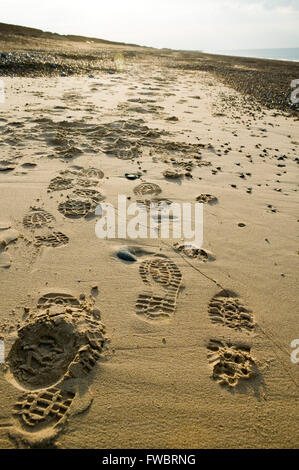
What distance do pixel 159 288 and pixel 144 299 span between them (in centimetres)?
17

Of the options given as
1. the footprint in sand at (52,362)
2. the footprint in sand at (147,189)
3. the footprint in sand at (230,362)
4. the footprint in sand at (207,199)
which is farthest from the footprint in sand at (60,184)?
the footprint in sand at (230,362)

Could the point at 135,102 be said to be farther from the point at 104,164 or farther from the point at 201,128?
the point at 104,164

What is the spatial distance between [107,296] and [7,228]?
1328 millimetres

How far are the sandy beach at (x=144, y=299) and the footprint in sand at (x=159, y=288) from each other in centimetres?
1


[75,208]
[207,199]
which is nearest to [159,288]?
[75,208]

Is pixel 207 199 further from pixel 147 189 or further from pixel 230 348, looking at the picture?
pixel 230 348

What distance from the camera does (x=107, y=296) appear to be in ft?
7.64

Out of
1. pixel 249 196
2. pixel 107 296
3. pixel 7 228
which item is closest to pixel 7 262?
pixel 7 228

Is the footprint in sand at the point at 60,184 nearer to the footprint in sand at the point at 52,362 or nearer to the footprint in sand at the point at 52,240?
the footprint in sand at the point at 52,240

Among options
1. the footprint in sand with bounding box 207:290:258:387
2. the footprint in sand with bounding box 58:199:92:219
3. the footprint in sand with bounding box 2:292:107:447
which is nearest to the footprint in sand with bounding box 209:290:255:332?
the footprint in sand with bounding box 207:290:258:387

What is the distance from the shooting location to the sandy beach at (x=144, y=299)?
1630mm

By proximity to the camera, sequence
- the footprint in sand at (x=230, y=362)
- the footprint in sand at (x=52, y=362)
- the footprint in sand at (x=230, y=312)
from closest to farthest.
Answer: the footprint in sand at (x=52, y=362) → the footprint in sand at (x=230, y=362) → the footprint in sand at (x=230, y=312)

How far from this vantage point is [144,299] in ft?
7.69
